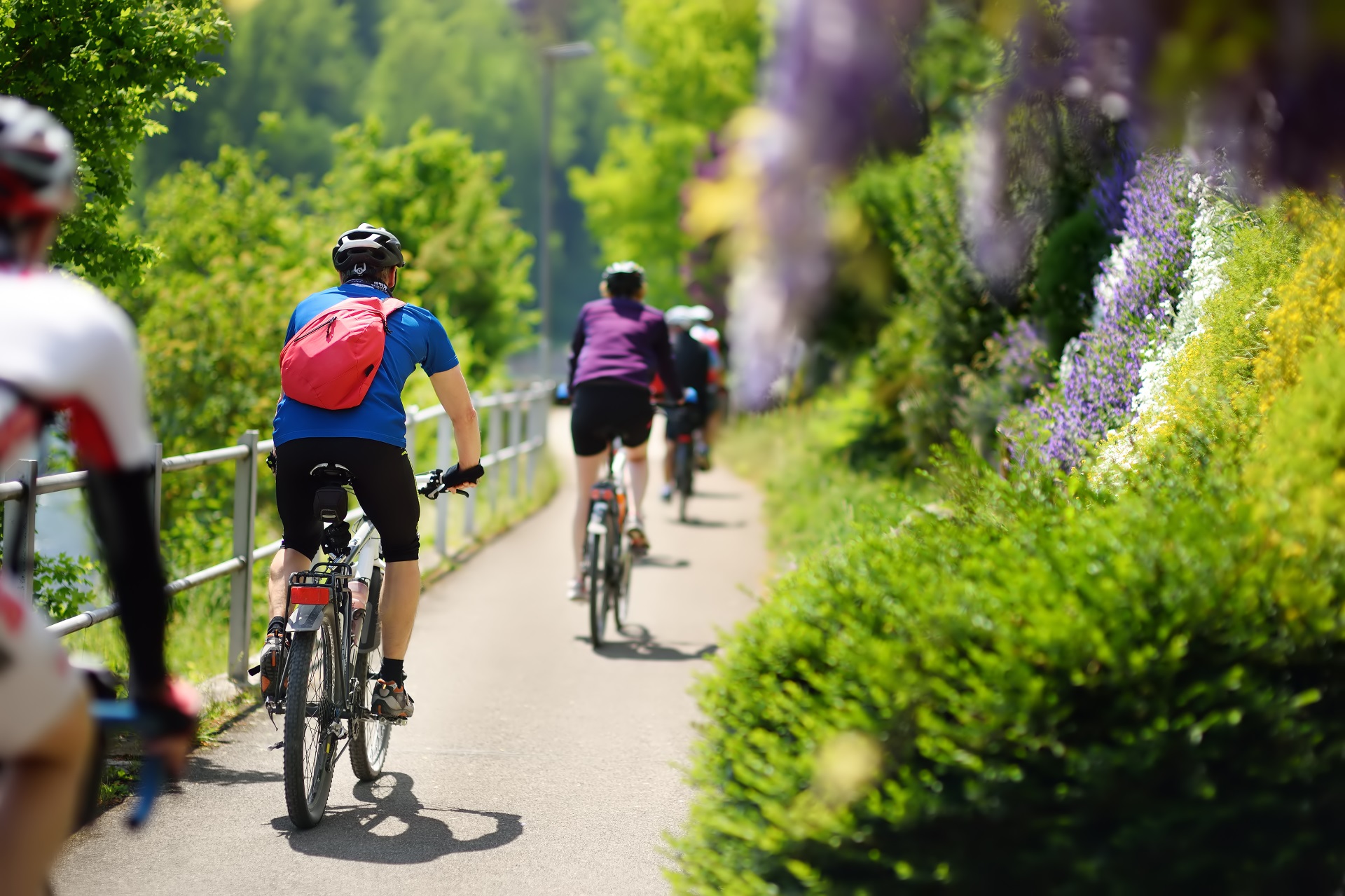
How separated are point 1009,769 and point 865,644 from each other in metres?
0.46

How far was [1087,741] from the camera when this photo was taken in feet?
11.1

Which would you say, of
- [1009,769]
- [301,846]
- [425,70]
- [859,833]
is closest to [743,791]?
[859,833]

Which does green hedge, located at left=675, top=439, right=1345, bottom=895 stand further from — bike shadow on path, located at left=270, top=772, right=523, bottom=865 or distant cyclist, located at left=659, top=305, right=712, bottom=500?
distant cyclist, located at left=659, top=305, right=712, bottom=500

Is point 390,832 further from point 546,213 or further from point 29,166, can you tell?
point 546,213

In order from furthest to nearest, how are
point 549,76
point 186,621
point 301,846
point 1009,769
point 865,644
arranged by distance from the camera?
1. point 549,76
2. point 186,621
3. point 301,846
4. point 865,644
5. point 1009,769

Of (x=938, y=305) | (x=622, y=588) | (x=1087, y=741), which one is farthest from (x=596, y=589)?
(x=1087, y=741)

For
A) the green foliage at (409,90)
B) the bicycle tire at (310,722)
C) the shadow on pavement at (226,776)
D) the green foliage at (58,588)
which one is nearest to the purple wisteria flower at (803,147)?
the green foliage at (409,90)

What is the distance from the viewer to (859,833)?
339 cm

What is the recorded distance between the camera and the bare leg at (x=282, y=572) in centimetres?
550

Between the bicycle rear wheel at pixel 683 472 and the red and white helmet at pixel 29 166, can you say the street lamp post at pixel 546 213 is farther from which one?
the red and white helmet at pixel 29 166

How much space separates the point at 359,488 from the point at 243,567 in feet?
7.43

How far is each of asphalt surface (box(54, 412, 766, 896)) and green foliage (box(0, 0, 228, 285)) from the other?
234cm

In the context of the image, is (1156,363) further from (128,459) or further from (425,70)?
(425,70)

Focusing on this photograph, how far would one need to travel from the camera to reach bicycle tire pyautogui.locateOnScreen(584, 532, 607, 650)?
8.85 m
